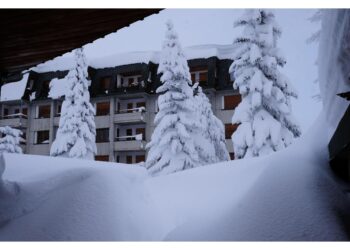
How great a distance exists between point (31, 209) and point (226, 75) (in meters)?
16.6

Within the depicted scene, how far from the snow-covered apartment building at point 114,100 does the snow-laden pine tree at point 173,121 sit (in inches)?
186

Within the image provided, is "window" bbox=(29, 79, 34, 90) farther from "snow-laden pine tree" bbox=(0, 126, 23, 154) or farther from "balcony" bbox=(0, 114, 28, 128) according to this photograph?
"snow-laden pine tree" bbox=(0, 126, 23, 154)

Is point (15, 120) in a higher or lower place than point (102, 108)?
lower

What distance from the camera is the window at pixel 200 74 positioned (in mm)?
19781

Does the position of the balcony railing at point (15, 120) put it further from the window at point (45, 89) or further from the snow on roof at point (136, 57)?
the snow on roof at point (136, 57)

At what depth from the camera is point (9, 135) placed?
21578 millimetres

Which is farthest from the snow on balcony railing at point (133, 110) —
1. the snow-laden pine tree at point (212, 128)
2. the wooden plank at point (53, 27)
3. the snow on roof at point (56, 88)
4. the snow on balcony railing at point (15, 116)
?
the wooden plank at point (53, 27)

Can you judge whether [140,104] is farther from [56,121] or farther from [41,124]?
[41,124]

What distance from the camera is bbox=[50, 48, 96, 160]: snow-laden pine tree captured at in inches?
720

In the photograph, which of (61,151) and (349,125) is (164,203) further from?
(61,151)

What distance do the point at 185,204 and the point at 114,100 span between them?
1697cm

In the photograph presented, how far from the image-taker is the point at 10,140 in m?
21.2

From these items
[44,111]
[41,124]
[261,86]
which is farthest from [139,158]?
[261,86]

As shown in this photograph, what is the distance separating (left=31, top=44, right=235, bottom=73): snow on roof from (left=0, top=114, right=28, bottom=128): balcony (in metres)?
3.29
